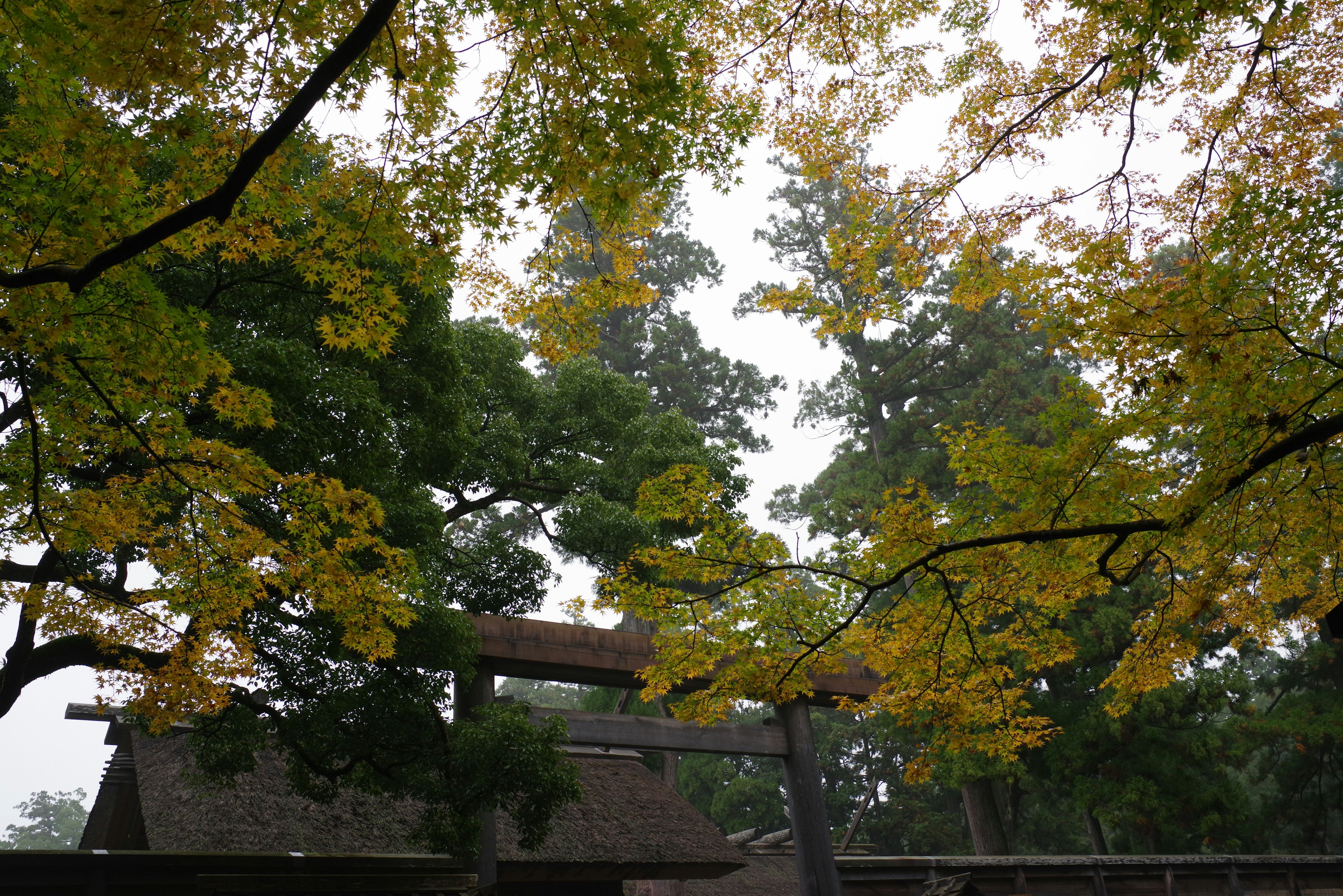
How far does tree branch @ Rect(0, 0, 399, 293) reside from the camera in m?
2.85

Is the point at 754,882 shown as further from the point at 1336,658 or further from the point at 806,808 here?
the point at 1336,658

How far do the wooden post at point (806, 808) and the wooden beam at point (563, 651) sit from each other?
200cm

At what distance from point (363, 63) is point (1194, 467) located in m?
18.0

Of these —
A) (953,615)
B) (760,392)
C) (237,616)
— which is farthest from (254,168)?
(760,392)

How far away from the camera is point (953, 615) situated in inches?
218

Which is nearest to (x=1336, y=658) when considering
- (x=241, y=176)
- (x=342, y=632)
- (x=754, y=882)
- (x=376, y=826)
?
(x=754, y=882)

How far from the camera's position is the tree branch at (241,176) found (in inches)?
112

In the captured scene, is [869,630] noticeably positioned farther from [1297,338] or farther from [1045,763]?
[1045,763]

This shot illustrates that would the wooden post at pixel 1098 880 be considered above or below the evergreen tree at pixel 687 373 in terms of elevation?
below

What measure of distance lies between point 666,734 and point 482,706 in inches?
83.7

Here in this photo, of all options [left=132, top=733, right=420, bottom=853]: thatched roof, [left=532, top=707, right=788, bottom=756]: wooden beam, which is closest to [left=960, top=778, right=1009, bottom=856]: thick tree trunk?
[left=532, top=707, right=788, bottom=756]: wooden beam

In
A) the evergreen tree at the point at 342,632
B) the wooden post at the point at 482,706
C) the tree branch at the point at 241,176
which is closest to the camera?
the tree branch at the point at 241,176

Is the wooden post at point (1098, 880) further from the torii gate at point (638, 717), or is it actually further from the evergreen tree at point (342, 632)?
the evergreen tree at point (342, 632)

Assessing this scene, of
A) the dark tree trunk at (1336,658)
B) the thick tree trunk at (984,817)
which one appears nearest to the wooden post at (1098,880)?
the thick tree trunk at (984,817)
